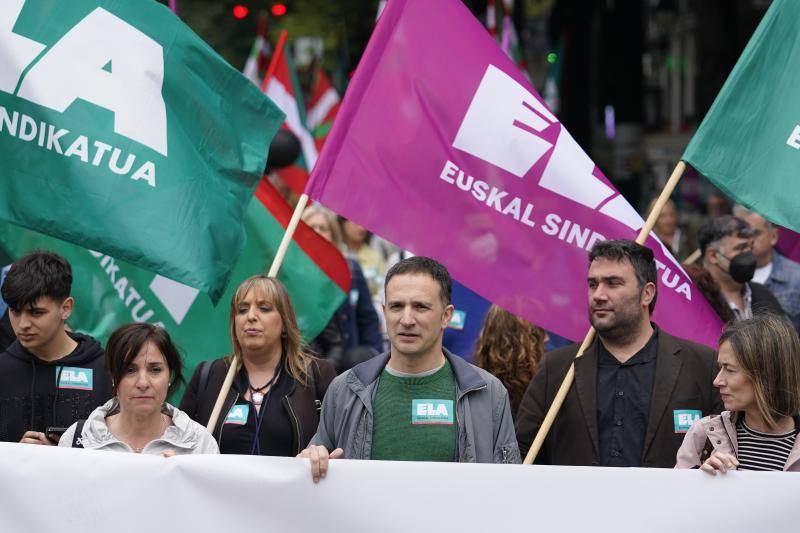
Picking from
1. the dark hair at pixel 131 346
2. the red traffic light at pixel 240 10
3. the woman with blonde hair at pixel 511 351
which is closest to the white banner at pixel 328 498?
the dark hair at pixel 131 346

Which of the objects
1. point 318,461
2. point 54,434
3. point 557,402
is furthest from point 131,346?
point 557,402

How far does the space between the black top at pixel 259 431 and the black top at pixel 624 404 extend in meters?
1.37

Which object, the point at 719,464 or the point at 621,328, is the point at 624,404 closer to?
the point at 621,328

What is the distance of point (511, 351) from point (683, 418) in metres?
1.42

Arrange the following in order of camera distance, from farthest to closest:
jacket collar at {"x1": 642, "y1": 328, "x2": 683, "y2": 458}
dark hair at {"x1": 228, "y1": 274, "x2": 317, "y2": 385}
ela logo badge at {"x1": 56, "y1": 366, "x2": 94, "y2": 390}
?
dark hair at {"x1": 228, "y1": 274, "x2": 317, "y2": 385} → ela logo badge at {"x1": 56, "y1": 366, "x2": 94, "y2": 390} → jacket collar at {"x1": 642, "y1": 328, "x2": 683, "y2": 458}

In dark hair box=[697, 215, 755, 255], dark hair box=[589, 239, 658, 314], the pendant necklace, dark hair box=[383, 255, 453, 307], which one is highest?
dark hair box=[697, 215, 755, 255]

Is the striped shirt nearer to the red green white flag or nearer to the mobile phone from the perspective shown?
the mobile phone

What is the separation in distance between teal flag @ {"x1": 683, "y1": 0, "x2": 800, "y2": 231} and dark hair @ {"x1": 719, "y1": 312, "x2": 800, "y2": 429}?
120cm

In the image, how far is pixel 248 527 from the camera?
4895 mm

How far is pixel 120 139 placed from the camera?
6324 millimetres

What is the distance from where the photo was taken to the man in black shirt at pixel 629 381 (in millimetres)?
5727

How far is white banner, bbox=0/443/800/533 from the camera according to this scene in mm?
4855

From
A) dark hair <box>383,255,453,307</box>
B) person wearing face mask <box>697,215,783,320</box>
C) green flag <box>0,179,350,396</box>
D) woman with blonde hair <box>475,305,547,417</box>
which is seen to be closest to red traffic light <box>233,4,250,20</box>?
green flag <box>0,179,350,396</box>

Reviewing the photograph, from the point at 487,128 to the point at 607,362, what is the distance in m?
1.32
